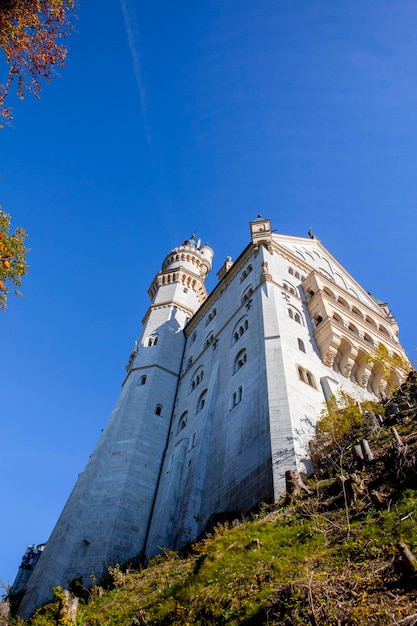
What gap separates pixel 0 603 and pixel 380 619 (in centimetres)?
2138

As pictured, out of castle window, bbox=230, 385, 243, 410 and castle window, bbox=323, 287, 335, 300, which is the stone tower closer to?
castle window, bbox=230, 385, 243, 410

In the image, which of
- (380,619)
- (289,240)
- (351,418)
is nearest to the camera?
(380,619)

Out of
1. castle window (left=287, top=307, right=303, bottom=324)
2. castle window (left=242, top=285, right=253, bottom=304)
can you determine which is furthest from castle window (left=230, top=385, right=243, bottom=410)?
castle window (left=242, top=285, right=253, bottom=304)

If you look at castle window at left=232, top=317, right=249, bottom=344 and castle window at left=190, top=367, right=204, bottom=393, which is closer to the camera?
castle window at left=232, top=317, right=249, bottom=344

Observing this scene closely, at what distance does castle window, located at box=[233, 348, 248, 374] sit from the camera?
25781 mm

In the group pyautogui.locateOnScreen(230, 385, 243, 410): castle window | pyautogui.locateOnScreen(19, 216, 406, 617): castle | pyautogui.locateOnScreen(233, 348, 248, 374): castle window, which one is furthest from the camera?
pyautogui.locateOnScreen(233, 348, 248, 374): castle window

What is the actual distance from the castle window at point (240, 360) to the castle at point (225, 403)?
111mm

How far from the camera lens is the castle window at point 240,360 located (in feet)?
84.6

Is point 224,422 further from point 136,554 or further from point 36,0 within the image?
point 36,0

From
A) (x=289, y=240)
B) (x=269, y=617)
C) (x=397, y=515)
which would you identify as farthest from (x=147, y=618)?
(x=289, y=240)

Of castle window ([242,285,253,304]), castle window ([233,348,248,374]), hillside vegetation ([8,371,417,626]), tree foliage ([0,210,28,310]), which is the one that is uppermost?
castle window ([242,285,253,304])

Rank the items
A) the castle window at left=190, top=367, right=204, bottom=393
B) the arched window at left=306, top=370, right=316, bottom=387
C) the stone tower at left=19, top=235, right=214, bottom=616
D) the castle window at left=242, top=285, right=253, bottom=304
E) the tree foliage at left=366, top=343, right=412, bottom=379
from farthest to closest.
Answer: the castle window at left=190, top=367, right=204, bottom=393 < the castle window at left=242, top=285, right=253, bottom=304 < the tree foliage at left=366, top=343, right=412, bottom=379 < the arched window at left=306, top=370, right=316, bottom=387 < the stone tower at left=19, top=235, right=214, bottom=616

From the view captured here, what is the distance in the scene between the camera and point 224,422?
23750mm

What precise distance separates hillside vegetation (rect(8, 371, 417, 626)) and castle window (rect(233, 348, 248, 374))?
8646 millimetres
